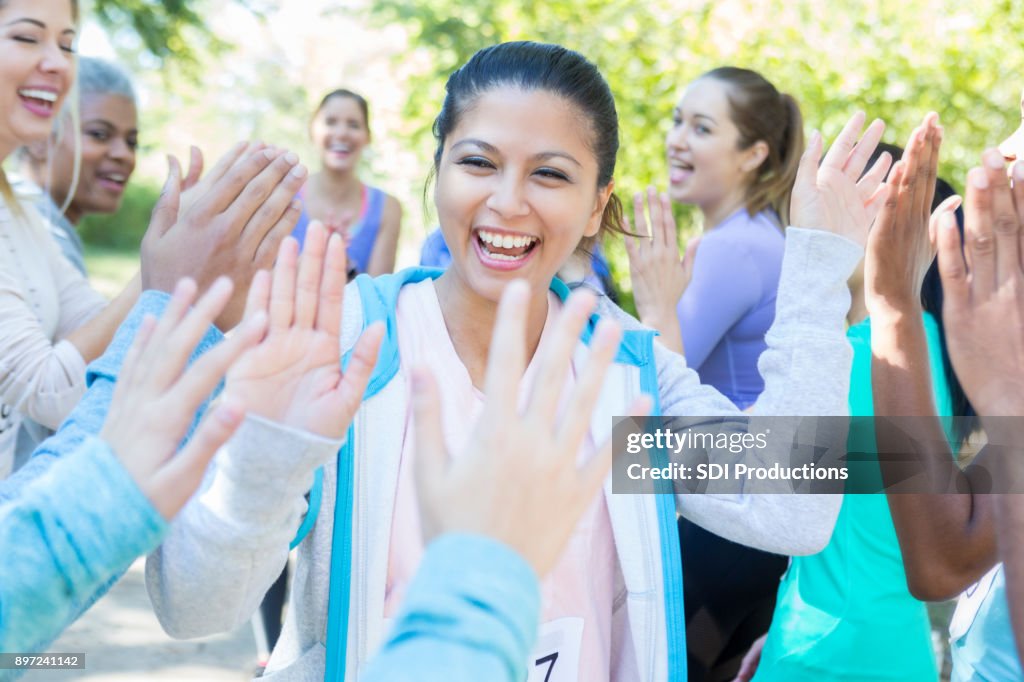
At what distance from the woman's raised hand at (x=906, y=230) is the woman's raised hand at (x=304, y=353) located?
0.98 m

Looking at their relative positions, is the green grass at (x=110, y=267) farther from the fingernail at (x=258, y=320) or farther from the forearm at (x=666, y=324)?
the fingernail at (x=258, y=320)

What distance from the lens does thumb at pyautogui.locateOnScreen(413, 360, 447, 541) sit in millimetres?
887

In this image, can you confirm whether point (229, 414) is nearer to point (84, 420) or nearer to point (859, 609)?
point (84, 420)

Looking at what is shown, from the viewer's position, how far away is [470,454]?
0.88 m

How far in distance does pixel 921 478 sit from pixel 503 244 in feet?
2.87

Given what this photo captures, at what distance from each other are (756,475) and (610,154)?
76 centimetres

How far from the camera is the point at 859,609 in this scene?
201 cm

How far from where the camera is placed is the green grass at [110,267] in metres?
15.3

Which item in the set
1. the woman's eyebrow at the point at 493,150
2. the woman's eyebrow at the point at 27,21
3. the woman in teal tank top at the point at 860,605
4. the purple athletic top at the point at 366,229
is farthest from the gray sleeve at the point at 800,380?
the purple athletic top at the point at 366,229

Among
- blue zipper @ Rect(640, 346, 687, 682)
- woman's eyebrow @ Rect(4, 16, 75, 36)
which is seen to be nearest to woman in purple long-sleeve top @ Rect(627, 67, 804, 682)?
blue zipper @ Rect(640, 346, 687, 682)

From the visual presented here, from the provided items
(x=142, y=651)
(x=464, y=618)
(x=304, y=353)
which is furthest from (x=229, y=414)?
(x=142, y=651)

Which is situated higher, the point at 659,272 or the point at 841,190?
the point at 659,272

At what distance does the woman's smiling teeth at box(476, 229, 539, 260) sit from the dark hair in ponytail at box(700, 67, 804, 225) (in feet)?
5.69

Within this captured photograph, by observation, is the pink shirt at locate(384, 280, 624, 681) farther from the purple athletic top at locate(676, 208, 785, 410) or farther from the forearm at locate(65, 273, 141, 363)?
the purple athletic top at locate(676, 208, 785, 410)
